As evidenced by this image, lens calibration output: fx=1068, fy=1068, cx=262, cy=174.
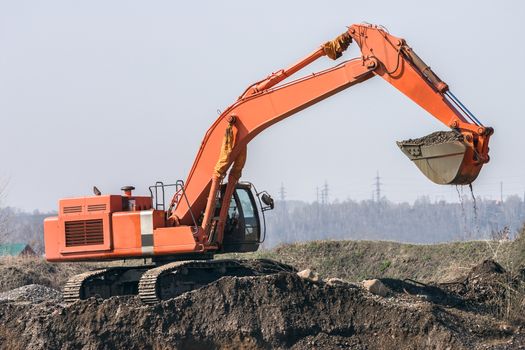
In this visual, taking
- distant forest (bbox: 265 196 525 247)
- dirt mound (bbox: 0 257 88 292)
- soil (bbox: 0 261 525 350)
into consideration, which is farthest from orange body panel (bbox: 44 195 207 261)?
distant forest (bbox: 265 196 525 247)

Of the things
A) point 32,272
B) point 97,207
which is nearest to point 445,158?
point 97,207

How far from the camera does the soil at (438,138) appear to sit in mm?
14930

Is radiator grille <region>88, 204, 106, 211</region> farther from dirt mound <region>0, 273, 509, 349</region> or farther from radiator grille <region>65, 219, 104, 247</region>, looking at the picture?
dirt mound <region>0, 273, 509, 349</region>

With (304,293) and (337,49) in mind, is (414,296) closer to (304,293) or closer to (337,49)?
(304,293)

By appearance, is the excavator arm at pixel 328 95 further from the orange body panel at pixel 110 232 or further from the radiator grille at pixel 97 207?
the radiator grille at pixel 97 207

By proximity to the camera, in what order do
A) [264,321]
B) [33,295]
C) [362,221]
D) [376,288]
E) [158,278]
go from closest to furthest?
[264,321]
[376,288]
[158,278]
[33,295]
[362,221]

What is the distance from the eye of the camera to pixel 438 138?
15.1 m

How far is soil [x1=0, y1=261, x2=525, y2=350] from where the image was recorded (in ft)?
48.6

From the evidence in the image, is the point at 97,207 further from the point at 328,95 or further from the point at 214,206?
the point at 328,95

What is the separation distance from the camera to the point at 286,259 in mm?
28500

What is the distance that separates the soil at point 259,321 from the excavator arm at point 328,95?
2.00 m

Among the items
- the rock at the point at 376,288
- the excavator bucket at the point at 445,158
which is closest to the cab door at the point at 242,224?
the rock at the point at 376,288

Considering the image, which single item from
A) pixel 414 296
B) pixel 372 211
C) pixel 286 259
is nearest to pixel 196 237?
pixel 414 296

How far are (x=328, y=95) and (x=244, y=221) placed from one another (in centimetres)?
295
